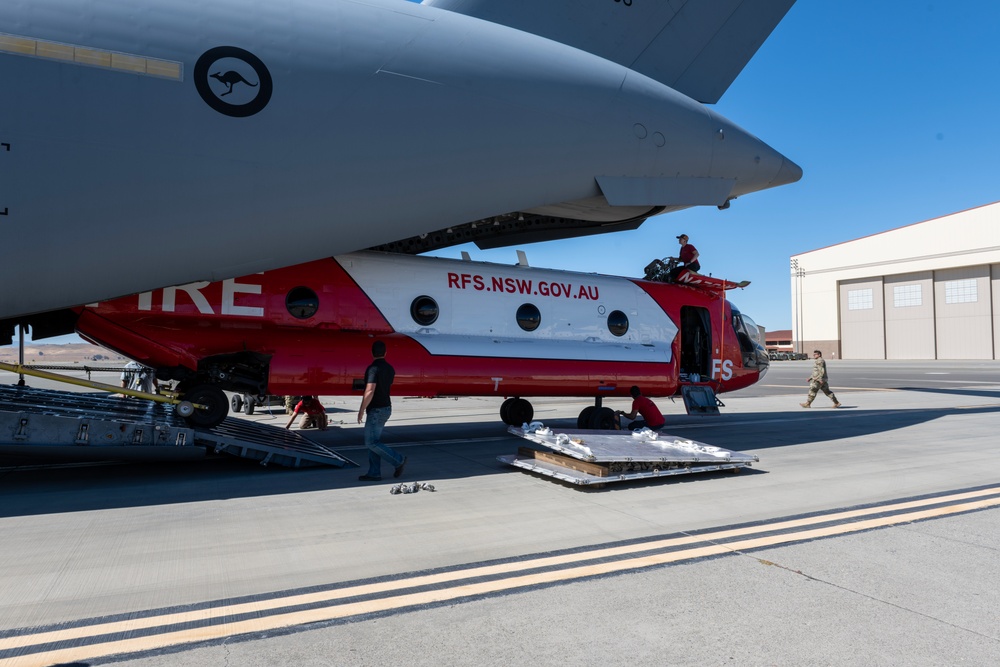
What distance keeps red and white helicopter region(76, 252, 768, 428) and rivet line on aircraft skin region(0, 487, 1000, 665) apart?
17.4ft

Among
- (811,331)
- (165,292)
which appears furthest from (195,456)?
(811,331)

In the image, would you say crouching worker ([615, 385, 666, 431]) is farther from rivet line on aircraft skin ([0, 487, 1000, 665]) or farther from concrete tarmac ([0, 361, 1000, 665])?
rivet line on aircraft skin ([0, 487, 1000, 665])

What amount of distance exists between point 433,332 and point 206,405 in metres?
3.55

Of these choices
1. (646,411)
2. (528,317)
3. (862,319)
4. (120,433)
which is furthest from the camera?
(862,319)

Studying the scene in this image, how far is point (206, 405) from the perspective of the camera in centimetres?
900

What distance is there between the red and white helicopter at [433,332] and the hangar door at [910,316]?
192ft

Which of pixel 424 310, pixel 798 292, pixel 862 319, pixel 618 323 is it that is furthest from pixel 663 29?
pixel 798 292

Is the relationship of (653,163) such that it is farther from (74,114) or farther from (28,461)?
(28,461)

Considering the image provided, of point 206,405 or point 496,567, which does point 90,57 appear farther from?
point 496,567

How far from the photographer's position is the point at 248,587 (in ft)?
15.2

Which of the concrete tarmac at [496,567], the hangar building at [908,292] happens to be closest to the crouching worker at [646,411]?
the concrete tarmac at [496,567]

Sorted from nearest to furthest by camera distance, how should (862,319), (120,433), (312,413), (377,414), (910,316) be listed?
(120,433)
(377,414)
(312,413)
(910,316)
(862,319)

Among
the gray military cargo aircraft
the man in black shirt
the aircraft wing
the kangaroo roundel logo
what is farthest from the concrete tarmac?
the aircraft wing

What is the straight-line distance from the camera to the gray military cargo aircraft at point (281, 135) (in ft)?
23.5
